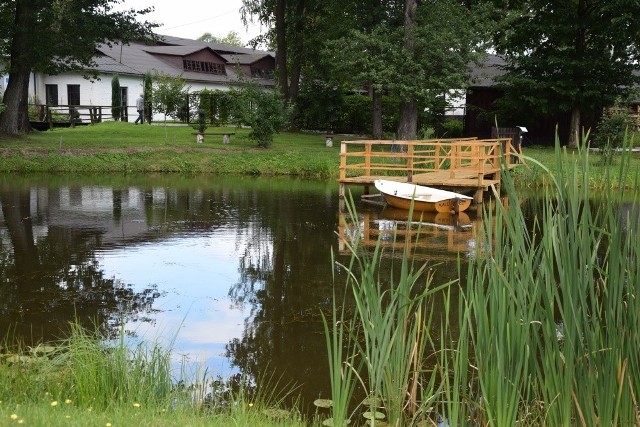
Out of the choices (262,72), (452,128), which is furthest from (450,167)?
(262,72)

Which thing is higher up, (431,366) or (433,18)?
(433,18)

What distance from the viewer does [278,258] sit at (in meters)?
13.5

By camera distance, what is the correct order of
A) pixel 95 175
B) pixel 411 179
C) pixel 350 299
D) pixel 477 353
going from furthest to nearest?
pixel 95 175, pixel 411 179, pixel 350 299, pixel 477 353

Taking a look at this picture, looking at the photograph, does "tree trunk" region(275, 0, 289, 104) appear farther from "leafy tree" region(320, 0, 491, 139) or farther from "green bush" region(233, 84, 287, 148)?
"leafy tree" region(320, 0, 491, 139)

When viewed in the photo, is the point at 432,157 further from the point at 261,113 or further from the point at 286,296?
the point at 286,296

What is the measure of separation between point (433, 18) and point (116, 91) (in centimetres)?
1992

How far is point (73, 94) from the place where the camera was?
45031mm

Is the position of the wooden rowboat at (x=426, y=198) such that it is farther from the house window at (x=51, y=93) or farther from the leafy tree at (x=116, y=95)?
the house window at (x=51, y=93)

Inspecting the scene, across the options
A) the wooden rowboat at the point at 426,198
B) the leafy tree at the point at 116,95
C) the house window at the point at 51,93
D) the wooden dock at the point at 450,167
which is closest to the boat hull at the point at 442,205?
the wooden rowboat at the point at 426,198

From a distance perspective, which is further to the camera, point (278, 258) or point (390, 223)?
point (390, 223)

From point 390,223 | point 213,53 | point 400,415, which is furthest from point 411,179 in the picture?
point 213,53

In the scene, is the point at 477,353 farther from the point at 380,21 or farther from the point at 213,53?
the point at 213,53

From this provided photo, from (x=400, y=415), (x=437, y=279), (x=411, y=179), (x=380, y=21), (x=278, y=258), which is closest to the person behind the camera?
(x=400, y=415)

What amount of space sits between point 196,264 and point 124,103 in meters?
34.3
